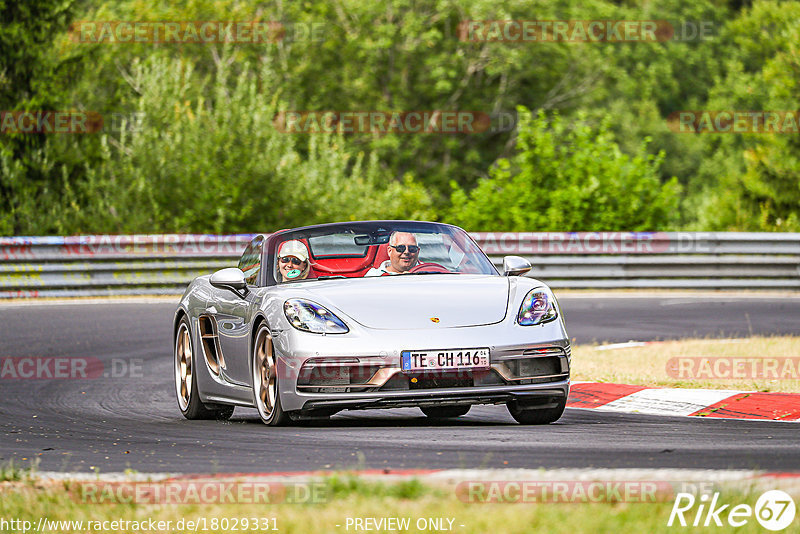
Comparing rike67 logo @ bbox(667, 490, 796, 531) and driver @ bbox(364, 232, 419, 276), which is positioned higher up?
driver @ bbox(364, 232, 419, 276)

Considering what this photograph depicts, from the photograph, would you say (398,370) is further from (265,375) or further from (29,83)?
(29,83)

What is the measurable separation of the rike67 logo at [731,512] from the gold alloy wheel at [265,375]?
3.67 meters

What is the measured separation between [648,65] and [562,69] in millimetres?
19911

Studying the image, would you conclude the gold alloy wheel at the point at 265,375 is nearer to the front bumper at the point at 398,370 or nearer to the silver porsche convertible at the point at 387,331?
the silver porsche convertible at the point at 387,331

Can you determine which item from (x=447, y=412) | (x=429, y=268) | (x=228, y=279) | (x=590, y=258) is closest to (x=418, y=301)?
(x=429, y=268)

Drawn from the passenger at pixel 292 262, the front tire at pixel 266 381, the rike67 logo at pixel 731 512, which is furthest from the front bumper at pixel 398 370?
the rike67 logo at pixel 731 512

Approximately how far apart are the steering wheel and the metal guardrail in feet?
39.0

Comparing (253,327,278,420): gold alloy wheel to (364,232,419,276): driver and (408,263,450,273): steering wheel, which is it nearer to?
(364,232,419,276): driver

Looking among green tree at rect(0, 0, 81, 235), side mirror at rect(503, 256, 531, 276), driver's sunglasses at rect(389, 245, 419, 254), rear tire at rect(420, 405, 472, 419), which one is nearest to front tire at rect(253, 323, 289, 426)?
driver's sunglasses at rect(389, 245, 419, 254)

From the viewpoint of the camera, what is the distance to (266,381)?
837 centimetres

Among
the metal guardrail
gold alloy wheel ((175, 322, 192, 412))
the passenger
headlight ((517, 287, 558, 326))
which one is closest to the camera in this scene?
headlight ((517, 287, 558, 326))

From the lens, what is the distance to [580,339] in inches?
578

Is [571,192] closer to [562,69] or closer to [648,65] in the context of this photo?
[562,69]

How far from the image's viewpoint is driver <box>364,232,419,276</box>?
29.4ft
